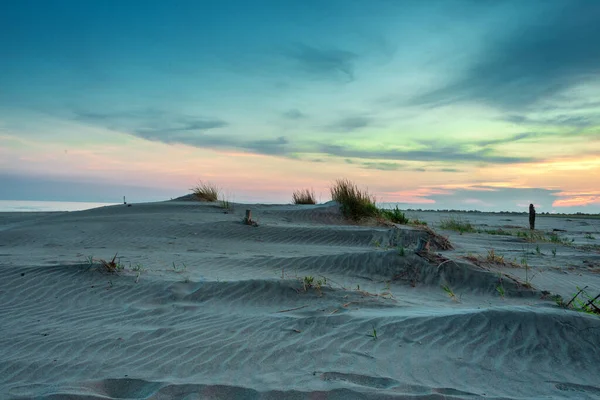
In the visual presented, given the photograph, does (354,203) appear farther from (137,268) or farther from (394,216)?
(137,268)

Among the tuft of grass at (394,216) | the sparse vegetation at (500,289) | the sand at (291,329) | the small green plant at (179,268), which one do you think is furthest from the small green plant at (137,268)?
the tuft of grass at (394,216)

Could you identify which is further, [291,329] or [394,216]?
[394,216]

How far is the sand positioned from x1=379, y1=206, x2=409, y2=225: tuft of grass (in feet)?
17.1

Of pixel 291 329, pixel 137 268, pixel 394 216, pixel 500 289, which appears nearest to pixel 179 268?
pixel 137 268

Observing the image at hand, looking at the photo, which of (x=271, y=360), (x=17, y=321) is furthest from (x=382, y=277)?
(x=17, y=321)

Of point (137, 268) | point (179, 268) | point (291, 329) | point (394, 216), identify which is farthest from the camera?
point (394, 216)

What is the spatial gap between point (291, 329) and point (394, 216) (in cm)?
1014

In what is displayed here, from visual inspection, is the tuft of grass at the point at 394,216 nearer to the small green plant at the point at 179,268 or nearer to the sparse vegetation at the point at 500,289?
the sparse vegetation at the point at 500,289

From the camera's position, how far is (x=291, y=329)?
13.7ft

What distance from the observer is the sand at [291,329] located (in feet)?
10.3

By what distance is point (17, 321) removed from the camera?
4.72m

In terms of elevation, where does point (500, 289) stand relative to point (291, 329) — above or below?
above

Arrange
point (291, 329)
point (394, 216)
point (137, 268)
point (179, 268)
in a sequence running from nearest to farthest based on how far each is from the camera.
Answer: point (291, 329) < point (137, 268) < point (179, 268) < point (394, 216)

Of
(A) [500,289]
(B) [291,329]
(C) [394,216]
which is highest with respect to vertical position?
(C) [394,216]
